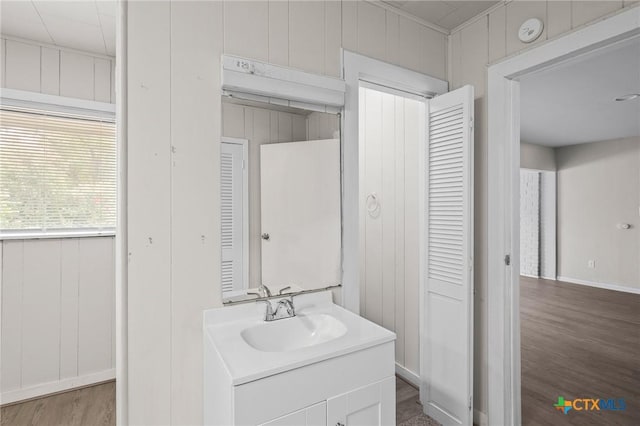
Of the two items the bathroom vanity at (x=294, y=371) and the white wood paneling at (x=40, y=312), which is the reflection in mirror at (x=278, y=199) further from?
the white wood paneling at (x=40, y=312)

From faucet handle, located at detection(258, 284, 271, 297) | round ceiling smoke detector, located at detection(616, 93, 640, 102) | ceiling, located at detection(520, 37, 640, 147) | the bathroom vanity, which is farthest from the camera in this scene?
round ceiling smoke detector, located at detection(616, 93, 640, 102)

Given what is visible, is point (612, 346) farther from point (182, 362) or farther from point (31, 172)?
point (31, 172)

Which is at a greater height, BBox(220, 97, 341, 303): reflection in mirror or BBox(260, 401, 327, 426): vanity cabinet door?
BBox(220, 97, 341, 303): reflection in mirror

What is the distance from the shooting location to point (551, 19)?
172cm

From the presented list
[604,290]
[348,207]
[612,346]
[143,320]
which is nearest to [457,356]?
[348,207]

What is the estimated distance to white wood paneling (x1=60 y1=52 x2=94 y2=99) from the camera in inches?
96.6

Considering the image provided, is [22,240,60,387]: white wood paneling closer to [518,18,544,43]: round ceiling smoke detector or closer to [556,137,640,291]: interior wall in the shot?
[518,18,544,43]: round ceiling smoke detector

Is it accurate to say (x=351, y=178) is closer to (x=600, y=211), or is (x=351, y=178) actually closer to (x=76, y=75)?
(x=76, y=75)

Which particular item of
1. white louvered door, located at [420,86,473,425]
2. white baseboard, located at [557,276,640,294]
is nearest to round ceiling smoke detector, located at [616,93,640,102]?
white louvered door, located at [420,86,473,425]

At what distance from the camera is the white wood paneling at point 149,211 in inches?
53.4

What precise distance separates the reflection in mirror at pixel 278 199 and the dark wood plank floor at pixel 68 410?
1525mm

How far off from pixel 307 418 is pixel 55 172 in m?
2.53

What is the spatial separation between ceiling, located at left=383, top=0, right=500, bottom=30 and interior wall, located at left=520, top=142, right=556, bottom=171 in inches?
206

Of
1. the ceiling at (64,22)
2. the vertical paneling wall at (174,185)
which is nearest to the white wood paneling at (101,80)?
the ceiling at (64,22)
